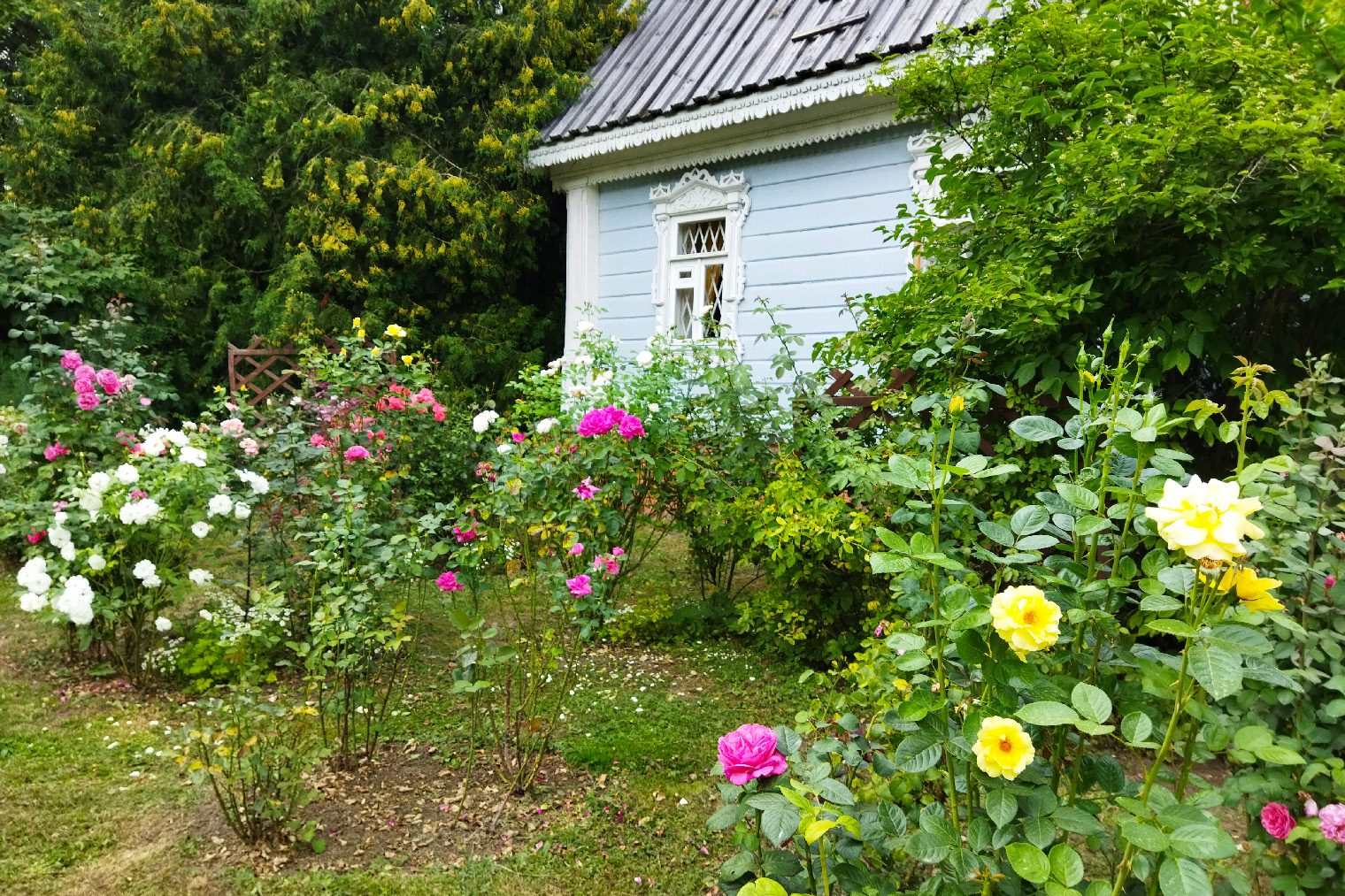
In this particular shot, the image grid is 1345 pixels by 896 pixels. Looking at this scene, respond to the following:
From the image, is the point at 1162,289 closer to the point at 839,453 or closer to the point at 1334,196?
the point at 1334,196

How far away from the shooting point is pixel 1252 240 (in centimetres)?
257

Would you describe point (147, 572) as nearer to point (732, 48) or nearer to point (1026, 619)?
point (1026, 619)

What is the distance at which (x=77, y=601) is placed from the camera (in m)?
3.02

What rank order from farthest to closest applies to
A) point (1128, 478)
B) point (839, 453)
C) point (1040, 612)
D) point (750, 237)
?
point (750, 237) < point (839, 453) < point (1128, 478) < point (1040, 612)

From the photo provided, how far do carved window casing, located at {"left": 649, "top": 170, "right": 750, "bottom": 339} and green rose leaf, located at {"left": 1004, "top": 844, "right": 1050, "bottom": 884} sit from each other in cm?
556

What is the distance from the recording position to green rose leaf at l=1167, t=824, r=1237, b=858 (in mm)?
1100

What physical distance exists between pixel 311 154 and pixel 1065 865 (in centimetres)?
844

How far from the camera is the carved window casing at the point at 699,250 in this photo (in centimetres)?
665

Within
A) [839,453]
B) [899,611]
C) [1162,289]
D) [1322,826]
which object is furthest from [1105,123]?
[1322,826]

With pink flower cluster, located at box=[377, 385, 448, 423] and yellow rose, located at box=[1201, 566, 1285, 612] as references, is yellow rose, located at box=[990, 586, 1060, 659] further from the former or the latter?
pink flower cluster, located at box=[377, 385, 448, 423]

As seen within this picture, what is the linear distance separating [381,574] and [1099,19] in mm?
3292

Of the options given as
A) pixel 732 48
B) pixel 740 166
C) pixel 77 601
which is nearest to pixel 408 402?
pixel 77 601

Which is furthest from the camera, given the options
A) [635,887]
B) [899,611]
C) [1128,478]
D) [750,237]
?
Answer: [750,237]

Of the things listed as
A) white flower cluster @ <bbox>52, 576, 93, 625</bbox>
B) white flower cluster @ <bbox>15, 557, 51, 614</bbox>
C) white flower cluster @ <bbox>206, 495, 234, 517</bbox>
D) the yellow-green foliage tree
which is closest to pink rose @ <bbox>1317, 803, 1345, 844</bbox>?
white flower cluster @ <bbox>206, 495, 234, 517</bbox>
